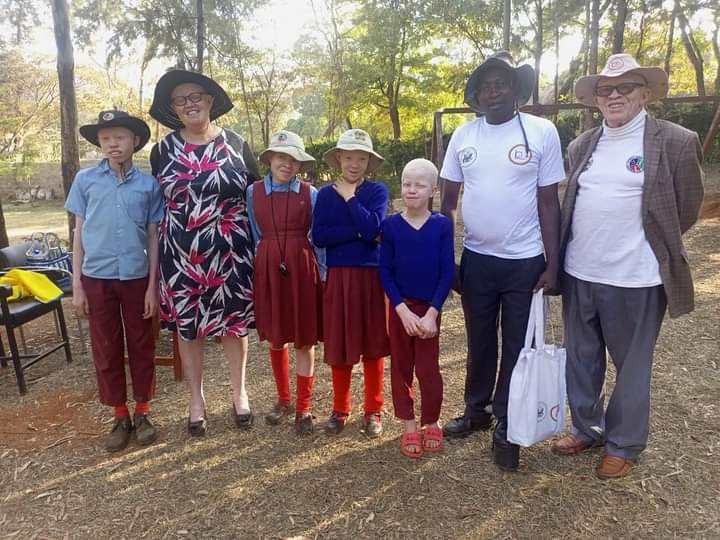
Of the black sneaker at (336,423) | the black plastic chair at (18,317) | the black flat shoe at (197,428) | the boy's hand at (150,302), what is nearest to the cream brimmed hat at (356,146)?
the boy's hand at (150,302)

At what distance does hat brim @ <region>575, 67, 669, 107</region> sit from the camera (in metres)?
2.32

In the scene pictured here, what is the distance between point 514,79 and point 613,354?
142 cm

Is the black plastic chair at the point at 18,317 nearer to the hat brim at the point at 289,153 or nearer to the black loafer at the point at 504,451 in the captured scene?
the hat brim at the point at 289,153

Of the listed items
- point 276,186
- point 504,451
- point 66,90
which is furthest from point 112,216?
point 66,90

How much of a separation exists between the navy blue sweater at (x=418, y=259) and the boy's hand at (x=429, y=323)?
34 millimetres

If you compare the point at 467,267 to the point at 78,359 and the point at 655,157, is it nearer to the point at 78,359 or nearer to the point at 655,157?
the point at 655,157

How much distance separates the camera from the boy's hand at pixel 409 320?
2588 millimetres

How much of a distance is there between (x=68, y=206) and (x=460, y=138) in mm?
2115

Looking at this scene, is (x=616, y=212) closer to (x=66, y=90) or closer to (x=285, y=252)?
(x=285, y=252)

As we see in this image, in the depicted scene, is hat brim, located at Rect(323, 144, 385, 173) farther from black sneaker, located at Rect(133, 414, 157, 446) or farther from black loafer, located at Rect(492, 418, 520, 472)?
black sneaker, located at Rect(133, 414, 157, 446)

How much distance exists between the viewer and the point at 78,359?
4449 millimetres

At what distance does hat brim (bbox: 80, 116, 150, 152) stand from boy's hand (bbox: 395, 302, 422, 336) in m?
1.65

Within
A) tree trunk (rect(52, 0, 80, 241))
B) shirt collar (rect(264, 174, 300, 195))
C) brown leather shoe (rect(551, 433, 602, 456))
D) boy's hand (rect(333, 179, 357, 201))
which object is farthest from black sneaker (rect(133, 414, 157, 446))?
tree trunk (rect(52, 0, 80, 241))

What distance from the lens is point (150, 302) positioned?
9.55 ft
